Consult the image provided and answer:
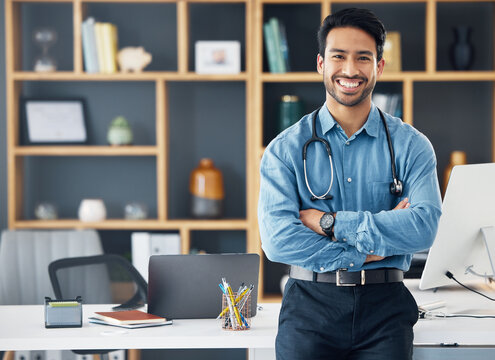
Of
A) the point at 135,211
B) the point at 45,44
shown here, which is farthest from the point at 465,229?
the point at 45,44

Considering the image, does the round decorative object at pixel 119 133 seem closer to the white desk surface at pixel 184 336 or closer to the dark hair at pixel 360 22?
the white desk surface at pixel 184 336

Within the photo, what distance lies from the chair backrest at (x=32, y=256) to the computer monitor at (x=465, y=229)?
Result: 176 centimetres

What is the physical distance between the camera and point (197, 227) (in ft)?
13.5

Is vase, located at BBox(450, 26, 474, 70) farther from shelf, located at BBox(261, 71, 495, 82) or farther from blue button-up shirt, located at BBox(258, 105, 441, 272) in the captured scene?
blue button-up shirt, located at BBox(258, 105, 441, 272)

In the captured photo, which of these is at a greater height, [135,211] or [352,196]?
[352,196]

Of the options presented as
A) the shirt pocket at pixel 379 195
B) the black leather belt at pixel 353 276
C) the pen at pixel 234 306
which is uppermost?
the shirt pocket at pixel 379 195

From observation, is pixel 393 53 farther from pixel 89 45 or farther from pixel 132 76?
pixel 89 45

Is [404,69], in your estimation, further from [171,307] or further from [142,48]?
[171,307]

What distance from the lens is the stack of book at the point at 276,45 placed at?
4039 millimetres

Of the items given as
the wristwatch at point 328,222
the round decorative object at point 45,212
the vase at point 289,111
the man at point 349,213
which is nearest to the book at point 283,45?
the vase at point 289,111

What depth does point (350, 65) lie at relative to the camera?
6.47ft

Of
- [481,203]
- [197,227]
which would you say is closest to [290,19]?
[197,227]

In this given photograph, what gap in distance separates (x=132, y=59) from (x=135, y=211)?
0.89 metres

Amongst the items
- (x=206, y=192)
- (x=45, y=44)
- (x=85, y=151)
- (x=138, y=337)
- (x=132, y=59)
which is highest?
(x=45, y=44)
